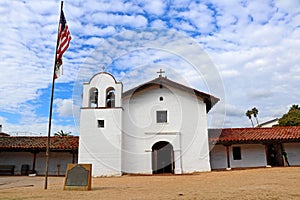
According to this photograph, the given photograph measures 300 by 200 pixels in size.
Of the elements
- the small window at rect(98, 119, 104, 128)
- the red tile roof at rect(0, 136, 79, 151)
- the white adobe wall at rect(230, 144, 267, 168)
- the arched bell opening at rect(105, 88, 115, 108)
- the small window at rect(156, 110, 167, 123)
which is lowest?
the white adobe wall at rect(230, 144, 267, 168)

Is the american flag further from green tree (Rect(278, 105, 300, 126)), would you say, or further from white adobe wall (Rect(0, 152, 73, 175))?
green tree (Rect(278, 105, 300, 126))

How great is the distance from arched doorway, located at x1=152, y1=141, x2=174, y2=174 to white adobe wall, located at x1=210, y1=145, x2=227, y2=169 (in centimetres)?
334

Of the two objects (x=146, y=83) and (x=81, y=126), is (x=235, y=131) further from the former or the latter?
(x=81, y=126)

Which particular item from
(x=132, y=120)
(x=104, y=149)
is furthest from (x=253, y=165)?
(x=104, y=149)

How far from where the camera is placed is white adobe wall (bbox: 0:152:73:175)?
21.7m

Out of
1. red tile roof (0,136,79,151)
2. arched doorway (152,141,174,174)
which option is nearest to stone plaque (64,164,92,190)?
arched doorway (152,141,174,174)

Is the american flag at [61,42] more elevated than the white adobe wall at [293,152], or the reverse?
the american flag at [61,42]

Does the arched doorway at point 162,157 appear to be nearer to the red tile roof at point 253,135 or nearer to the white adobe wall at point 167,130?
the white adobe wall at point 167,130

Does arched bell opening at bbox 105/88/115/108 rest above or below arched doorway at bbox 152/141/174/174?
above

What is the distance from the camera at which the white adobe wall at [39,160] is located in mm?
21672

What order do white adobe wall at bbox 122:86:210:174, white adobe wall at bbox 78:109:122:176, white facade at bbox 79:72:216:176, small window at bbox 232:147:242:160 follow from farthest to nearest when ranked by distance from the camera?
small window at bbox 232:147:242:160, white adobe wall at bbox 122:86:210:174, white facade at bbox 79:72:216:176, white adobe wall at bbox 78:109:122:176

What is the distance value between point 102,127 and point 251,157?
35.9 ft

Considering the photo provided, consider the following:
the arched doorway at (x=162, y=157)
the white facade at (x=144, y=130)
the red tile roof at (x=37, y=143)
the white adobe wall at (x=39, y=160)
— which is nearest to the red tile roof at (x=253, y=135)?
the white facade at (x=144, y=130)

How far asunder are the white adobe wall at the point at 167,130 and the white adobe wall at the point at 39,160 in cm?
573
